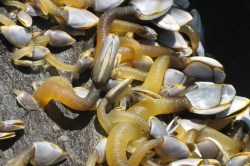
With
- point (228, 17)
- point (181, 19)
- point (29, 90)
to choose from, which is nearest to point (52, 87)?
point (29, 90)

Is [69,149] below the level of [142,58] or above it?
below

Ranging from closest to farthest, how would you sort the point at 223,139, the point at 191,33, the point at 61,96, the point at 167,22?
the point at 61,96 < the point at 223,139 < the point at 167,22 < the point at 191,33

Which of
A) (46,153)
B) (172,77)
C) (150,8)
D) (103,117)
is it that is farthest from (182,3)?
(46,153)

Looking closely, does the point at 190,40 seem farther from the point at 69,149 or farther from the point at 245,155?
the point at 69,149

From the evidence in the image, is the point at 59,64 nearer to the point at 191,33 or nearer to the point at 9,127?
the point at 9,127

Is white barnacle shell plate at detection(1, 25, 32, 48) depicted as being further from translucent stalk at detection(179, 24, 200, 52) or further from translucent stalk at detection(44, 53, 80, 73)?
translucent stalk at detection(179, 24, 200, 52)

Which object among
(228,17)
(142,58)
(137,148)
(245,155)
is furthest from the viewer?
(228,17)
